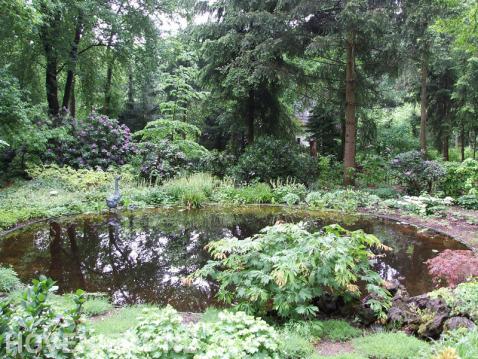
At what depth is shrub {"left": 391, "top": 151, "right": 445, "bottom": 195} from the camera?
10164mm

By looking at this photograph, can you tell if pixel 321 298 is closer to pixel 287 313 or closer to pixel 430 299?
pixel 287 313

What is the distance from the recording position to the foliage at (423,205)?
8.66 meters

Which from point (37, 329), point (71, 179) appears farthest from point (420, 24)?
point (37, 329)

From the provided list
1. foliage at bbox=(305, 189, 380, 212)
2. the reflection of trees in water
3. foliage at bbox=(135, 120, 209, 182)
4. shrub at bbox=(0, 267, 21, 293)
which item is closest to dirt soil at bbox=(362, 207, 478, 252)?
foliage at bbox=(305, 189, 380, 212)

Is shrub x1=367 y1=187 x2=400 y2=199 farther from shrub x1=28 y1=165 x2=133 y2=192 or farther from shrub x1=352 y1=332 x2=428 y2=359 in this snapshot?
shrub x1=352 y1=332 x2=428 y2=359

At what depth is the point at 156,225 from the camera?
320 inches

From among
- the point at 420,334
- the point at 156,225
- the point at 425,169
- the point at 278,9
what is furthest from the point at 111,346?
the point at 278,9

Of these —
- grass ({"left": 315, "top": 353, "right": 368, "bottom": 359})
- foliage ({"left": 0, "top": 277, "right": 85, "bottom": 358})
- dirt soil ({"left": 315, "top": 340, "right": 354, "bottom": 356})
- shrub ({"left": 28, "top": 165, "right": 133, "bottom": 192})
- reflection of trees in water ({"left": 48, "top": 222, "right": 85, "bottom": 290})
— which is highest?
shrub ({"left": 28, "top": 165, "right": 133, "bottom": 192})

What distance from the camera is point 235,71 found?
460 inches

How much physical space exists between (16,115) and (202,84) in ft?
19.4

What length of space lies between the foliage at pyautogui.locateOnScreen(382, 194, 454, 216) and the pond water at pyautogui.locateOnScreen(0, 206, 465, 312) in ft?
3.15

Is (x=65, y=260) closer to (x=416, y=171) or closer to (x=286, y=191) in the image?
(x=286, y=191)

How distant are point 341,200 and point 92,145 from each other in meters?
8.56

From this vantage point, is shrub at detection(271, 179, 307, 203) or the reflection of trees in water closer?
the reflection of trees in water
